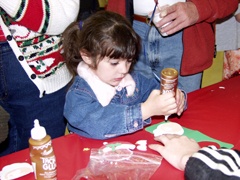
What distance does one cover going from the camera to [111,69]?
148 centimetres

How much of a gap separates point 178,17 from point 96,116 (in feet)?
2.10

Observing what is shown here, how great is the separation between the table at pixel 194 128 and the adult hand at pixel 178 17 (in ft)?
1.03

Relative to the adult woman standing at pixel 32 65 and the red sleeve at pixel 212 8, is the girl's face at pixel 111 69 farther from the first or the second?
the red sleeve at pixel 212 8

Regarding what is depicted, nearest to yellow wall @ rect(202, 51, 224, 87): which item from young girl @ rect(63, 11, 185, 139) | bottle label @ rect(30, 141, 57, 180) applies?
young girl @ rect(63, 11, 185, 139)

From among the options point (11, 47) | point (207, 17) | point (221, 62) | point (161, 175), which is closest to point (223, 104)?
point (207, 17)

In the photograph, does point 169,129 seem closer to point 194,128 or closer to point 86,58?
point 194,128

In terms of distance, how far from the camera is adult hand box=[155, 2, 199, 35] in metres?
1.68

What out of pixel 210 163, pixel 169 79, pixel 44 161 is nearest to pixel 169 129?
pixel 169 79

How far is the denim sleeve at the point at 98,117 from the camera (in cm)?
138

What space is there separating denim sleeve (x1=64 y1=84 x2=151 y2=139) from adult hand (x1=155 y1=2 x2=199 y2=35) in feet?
1.52

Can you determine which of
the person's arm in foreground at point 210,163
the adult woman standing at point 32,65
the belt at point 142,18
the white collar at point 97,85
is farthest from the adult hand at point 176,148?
the belt at point 142,18

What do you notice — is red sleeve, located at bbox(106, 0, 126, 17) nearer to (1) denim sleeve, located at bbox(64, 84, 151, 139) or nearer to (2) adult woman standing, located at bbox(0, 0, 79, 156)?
(2) adult woman standing, located at bbox(0, 0, 79, 156)

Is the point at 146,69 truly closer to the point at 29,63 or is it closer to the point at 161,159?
the point at 29,63

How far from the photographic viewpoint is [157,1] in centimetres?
170
